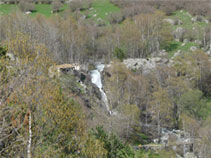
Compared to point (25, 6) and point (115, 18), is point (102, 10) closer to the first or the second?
point (115, 18)

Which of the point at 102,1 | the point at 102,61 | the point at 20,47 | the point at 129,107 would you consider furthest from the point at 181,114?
the point at 102,1

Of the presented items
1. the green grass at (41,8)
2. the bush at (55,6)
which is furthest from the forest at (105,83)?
the green grass at (41,8)

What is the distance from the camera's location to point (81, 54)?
2803 inches

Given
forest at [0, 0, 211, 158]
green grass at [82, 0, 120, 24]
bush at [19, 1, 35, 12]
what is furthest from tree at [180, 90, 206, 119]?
bush at [19, 1, 35, 12]

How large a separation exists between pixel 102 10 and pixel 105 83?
65.5 metres

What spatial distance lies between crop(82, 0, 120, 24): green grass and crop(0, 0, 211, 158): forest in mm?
464

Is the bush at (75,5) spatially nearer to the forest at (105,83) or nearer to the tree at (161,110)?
the forest at (105,83)

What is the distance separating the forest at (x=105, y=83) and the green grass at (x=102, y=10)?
0.46m

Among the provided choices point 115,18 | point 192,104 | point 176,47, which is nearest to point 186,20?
point 176,47

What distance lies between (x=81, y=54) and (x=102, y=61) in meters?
6.19

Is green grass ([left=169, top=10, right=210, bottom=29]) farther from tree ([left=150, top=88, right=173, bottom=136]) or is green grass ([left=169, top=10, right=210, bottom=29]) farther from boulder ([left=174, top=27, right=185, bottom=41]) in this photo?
tree ([left=150, top=88, right=173, bottom=136])

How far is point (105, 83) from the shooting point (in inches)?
2052

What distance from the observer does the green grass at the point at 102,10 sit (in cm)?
10409

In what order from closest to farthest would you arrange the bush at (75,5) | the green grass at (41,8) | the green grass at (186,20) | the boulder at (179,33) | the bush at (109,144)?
the bush at (109,144)
the boulder at (179,33)
the green grass at (186,20)
the green grass at (41,8)
the bush at (75,5)
